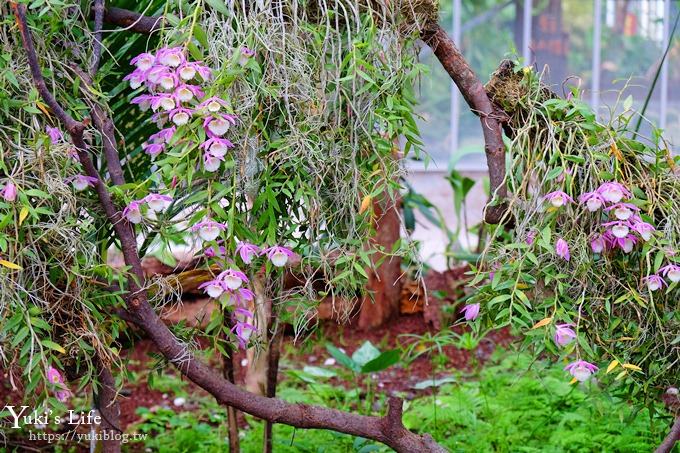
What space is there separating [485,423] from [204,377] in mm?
1216

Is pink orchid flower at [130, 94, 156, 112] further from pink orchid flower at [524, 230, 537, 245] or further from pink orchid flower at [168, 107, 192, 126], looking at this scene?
pink orchid flower at [524, 230, 537, 245]

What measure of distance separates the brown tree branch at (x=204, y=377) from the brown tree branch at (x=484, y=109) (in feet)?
1.72

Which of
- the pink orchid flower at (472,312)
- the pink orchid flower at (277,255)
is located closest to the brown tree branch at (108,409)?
the pink orchid flower at (277,255)

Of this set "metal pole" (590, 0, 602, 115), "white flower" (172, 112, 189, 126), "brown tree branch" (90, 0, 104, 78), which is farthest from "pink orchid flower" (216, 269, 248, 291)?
"metal pole" (590, 0, 602, 115)

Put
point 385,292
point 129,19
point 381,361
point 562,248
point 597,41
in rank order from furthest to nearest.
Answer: point 597,41 → point 385,292 → point 381,361 → point 129,19 → point 562,248

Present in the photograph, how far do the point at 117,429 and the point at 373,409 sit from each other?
134 centimetres

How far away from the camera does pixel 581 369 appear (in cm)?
166

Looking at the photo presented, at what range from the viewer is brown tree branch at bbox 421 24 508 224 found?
6.12 ft

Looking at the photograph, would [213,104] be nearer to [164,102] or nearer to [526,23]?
[164,102]

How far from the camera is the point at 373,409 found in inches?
120

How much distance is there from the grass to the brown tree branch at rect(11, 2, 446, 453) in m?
0.47

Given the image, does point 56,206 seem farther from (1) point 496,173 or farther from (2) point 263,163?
(1) point 496,173

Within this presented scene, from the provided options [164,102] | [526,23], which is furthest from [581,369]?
[526,23]

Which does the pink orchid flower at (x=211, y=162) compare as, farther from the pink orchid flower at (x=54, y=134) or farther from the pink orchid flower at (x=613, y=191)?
the pink orchid flower at (x=613, y=191)
